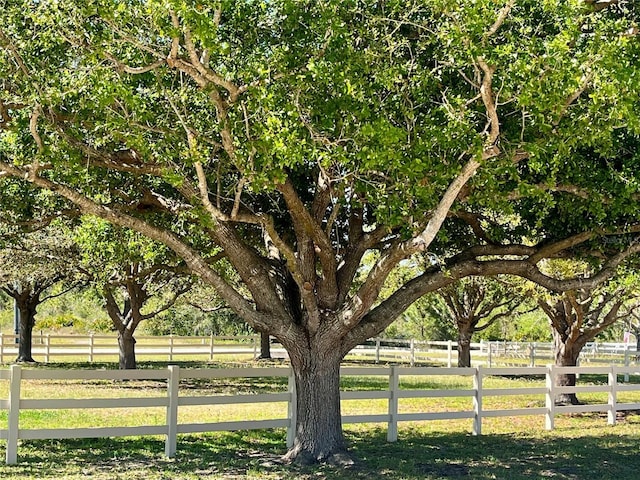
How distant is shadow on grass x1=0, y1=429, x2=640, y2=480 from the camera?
1003 centimetres

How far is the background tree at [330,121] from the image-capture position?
8.05m

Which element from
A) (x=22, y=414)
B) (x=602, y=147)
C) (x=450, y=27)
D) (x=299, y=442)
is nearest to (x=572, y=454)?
(x=299, y=442)

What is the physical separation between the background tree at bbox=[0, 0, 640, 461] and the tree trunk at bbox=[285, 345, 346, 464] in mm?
23

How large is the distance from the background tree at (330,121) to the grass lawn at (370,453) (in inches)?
38.9

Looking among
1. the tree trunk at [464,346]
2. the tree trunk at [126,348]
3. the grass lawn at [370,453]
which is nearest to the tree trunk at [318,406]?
the grass lawn at [370,453]

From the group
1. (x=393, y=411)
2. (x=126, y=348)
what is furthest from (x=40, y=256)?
(x=393, y=411)

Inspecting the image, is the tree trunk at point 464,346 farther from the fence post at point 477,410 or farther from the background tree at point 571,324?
the fence post at point 477,410

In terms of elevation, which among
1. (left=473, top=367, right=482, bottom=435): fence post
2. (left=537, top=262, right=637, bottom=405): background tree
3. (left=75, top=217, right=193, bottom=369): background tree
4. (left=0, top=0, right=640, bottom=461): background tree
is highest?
(left=0, top=0, right=640, bottom=461): background tree

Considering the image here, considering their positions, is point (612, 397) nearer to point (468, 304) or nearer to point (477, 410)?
point (477, 410)

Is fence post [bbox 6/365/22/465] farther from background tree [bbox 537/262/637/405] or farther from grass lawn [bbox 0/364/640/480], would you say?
background tree [bbox 537/262/637/405]

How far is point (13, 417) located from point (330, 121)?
19.0ft

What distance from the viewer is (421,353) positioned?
131 feet

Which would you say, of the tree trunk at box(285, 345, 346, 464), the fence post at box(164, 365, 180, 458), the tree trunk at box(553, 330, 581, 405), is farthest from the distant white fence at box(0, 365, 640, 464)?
the tree trunk at box(553, 330, 581, 405)

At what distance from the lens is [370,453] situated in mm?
11766
